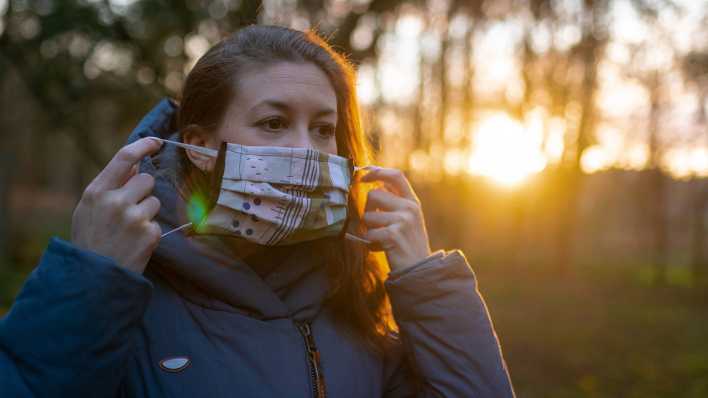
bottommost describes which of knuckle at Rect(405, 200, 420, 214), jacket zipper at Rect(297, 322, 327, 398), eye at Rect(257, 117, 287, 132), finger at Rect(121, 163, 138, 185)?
jacket zipper at Rect(297, 322, 327, 398)

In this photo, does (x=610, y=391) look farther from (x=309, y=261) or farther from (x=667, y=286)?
(x=667, y=286)

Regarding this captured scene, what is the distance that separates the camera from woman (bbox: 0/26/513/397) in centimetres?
157

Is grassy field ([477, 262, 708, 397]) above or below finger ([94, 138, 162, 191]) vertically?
below

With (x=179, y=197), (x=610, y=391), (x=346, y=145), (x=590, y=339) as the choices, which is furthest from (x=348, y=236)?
(x=590, y=339)

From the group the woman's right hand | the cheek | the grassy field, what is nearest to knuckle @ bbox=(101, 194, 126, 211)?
the woman's right hand

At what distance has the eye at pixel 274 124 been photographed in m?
2.04

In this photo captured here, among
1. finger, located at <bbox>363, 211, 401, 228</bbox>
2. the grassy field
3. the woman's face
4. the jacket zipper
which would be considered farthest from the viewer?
the grassy field

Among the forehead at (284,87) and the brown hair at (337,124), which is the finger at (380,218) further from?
the forehead at (284,87)

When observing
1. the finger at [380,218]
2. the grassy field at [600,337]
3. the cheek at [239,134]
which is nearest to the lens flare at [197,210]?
the cheek at [239,134]

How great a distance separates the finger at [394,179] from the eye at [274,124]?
38cm

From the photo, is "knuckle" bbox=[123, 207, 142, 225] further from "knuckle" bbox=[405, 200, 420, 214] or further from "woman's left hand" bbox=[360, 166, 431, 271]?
"knuckle" bbox=[405, 200, 420, 214]

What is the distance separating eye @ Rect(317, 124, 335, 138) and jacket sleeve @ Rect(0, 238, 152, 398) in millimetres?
843

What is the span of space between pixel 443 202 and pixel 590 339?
42.7ft

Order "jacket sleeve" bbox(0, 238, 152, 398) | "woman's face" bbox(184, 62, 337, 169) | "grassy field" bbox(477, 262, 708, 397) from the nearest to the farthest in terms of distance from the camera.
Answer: "jacket sleeve" bbox(0, 238, 152, 398) < "woman's face" bbox(184, 62, 337, 169) < "grassy field" bbox(477, 262, 708, 397)
